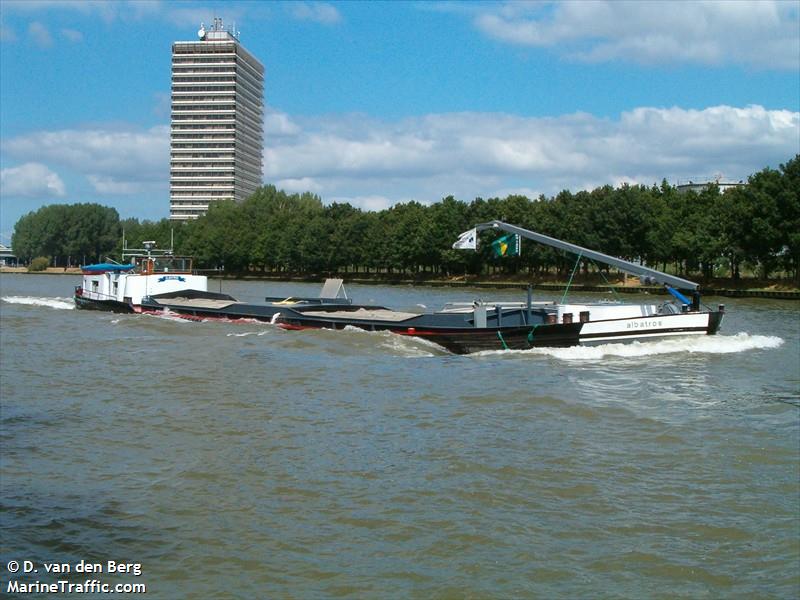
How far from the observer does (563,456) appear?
13438mm

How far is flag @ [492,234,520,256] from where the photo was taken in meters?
29.2

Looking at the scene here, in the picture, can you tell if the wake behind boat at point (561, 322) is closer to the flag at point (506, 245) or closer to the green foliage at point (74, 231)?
the flag at point (506, 245)

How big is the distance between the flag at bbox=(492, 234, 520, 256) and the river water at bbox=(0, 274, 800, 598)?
734 cm

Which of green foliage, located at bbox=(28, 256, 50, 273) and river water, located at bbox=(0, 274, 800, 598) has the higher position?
green foliage, located at bbox=(28, 256, 50, 273)

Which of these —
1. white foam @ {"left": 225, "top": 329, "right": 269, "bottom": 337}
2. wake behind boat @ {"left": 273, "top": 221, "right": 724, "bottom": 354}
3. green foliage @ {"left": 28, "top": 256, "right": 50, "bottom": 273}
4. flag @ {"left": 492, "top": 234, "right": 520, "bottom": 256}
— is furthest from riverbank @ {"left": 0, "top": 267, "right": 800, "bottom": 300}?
green foliage @ {"left": 28, "top": 256, "right": 50, "bottom": 273}

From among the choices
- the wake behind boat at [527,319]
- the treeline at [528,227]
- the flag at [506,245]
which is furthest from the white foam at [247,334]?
the treeline at [528,227]

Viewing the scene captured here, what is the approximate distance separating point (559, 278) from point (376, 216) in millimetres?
35143

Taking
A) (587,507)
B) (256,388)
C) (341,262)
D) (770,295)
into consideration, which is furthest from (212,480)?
(341,262)

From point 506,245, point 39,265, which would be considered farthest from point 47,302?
point 39,265

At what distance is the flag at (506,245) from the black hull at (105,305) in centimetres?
2156

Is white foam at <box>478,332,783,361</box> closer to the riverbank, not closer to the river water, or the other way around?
the river water

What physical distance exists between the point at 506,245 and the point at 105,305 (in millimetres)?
24157

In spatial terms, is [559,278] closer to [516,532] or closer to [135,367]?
[135,367]

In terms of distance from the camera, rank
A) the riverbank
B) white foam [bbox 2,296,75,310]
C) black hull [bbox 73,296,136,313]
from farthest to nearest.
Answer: the riverbank → white foam [bbox 2,296,75,310] → black hull [bbox 73,296,136,313]
